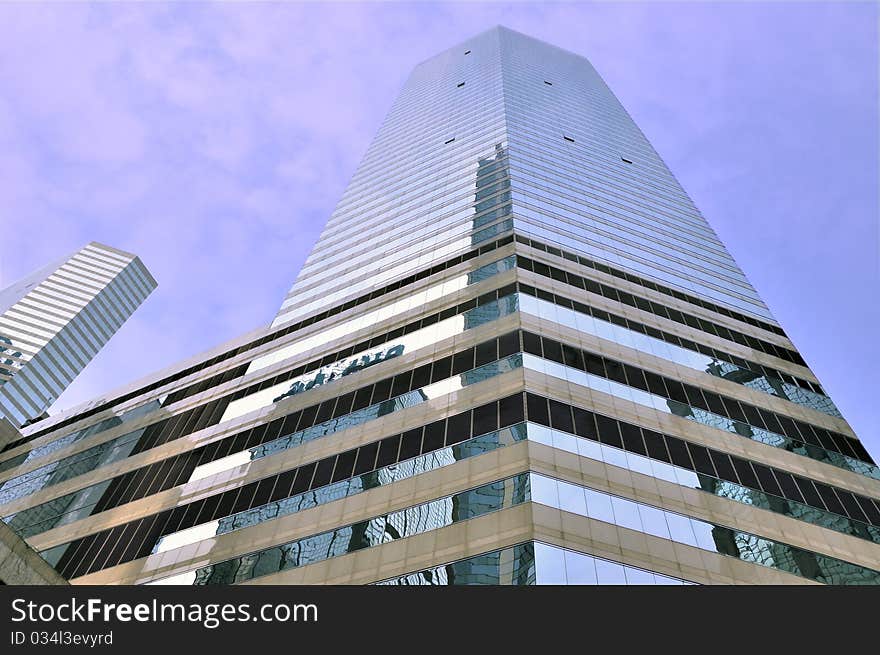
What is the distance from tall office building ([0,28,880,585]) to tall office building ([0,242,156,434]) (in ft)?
244

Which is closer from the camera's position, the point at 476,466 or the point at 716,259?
the point at 476,466

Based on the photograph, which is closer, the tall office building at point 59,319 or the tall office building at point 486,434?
the tall office building at point 486,434

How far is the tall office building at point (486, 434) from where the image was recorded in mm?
23938

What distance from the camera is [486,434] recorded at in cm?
2644

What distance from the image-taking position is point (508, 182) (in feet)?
167

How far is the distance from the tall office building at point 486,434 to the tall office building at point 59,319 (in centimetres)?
7438

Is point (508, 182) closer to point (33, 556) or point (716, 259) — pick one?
point (716, 259)

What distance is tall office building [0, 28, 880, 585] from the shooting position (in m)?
23.9

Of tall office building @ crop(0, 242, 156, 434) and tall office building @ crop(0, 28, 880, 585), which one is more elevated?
tall office building @ crop(0, 242, 156, 434)

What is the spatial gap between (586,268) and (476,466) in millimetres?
20378

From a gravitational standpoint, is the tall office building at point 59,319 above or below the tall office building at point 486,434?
above

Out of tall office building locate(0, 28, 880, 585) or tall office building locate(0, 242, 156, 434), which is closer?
tall office building locate(0, 28, 880, 585)

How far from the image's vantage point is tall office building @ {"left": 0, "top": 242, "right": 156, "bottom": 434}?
11625 cm
